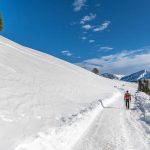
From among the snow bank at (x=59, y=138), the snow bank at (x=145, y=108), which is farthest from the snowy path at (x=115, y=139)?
the snow bank at (x=145, y=108)

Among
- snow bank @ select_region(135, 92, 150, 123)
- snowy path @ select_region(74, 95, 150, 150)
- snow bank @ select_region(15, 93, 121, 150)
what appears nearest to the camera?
snow bank @ select_region(15, 93, 121, 150)

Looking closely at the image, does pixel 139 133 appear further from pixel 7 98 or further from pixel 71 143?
pixel 7 98

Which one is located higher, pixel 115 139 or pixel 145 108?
pixel 145 108

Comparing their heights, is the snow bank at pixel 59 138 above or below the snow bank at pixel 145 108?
below

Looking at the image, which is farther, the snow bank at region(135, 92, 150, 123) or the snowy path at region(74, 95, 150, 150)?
the snow bank at region(135, 92, 150, 123)

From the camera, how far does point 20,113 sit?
15.3 metres

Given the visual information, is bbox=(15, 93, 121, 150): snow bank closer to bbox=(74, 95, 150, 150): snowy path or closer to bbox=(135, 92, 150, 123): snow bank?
bbox=(74, 95, 150, 150): snowy path

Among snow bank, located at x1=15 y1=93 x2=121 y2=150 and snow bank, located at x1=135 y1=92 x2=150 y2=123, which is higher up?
snow bank, located at x1=135 y1=92 x2=150 y2=123

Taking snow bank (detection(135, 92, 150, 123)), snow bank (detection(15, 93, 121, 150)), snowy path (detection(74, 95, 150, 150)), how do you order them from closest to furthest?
snow bank (detection(15, 93, 121, 150))
snowy path (detection(74, 95, 150, 150))
snow bank (detection(135, 92, 150, 123))

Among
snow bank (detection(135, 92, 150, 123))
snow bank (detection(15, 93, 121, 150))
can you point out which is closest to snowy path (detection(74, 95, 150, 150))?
snow bank (detection(15, 93, 121, 150))

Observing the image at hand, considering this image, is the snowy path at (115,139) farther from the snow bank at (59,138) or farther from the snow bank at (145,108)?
A: the snow bank at (145,108)

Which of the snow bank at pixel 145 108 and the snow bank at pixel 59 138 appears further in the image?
the snow bank at pixel 145 108

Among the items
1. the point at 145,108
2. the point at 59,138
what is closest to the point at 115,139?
the point at 59,138

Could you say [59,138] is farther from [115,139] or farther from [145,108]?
[145,108]
